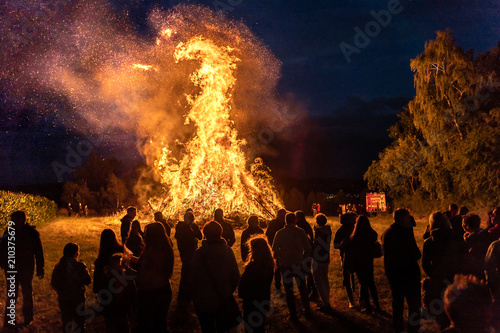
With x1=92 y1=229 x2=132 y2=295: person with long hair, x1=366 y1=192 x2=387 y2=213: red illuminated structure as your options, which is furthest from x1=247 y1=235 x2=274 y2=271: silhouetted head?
x1=366 y1=192 x2=387 y2=213: red illuminated structure

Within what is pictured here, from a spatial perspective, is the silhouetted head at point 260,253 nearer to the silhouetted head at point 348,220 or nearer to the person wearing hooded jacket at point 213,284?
the person wearing hooded jacket at point 213,284

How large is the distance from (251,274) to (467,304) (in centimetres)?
251

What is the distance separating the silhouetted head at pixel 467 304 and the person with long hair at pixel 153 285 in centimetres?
333

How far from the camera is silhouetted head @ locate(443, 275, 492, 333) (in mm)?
4273

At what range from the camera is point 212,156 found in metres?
23.9

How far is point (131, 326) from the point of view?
668 centimetres

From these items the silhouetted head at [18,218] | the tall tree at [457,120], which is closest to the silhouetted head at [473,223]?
the silhouetted head at [18,218]

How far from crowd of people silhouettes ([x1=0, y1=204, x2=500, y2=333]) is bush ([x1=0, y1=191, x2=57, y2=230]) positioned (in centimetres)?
1445

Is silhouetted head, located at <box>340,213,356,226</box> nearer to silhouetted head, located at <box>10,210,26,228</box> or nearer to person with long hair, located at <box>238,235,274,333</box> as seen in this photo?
person with long hair, located at <box>238,235,274,333</box>

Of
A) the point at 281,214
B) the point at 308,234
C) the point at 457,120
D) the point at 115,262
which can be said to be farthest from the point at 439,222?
the point at 457,120

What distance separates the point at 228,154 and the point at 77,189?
27.1 meters

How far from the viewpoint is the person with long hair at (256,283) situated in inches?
214

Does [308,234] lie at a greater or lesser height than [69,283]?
greater

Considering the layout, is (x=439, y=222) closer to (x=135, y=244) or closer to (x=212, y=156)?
(x=135, y=244)
